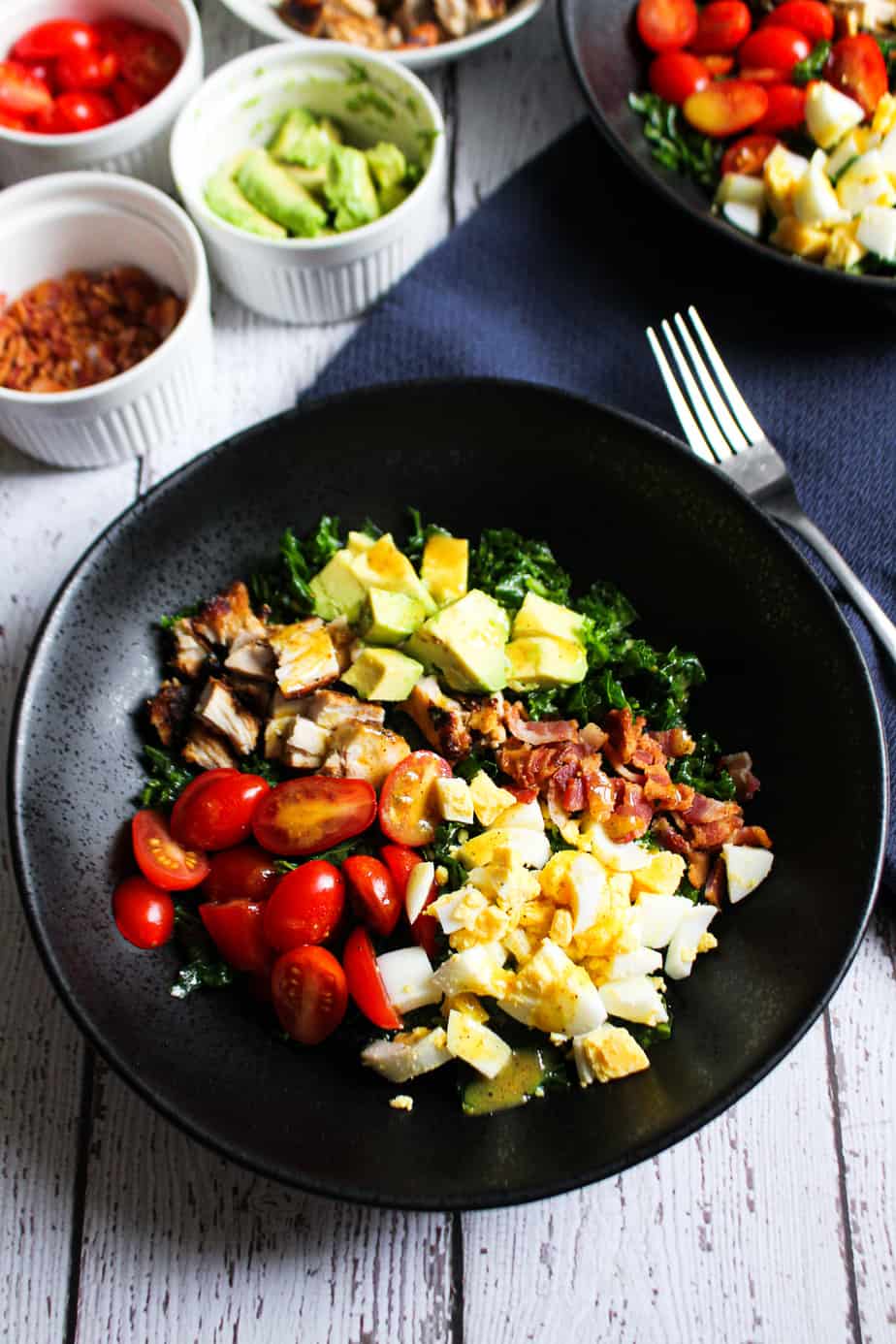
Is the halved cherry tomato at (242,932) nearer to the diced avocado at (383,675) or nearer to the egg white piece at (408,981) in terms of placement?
the egg white piece at (408,981)

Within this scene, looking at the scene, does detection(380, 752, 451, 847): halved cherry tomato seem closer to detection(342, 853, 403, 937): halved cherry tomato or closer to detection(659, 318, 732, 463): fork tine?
detection(342, 853, 403, 937): halved cherry tomato

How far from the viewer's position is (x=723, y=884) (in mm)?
1938

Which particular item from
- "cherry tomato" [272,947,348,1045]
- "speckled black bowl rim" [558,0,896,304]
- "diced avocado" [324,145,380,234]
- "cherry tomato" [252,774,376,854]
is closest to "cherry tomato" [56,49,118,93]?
"diced avocado" [324,145,380,234]

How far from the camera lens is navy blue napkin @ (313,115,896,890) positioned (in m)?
2.40

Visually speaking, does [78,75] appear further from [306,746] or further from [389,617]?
[306,746]

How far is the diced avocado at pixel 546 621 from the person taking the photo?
81.2 inches

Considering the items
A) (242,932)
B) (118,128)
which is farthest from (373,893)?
(118,128)

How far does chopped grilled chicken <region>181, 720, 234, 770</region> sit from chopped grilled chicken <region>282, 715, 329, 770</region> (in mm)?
117

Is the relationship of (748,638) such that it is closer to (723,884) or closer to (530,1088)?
→ (723,884)

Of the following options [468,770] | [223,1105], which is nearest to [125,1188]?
[223,1105]

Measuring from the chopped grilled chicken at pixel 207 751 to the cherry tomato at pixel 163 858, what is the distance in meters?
0.12

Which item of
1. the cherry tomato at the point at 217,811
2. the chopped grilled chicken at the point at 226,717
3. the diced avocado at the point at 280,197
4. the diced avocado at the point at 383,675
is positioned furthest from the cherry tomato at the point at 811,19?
the cherry tomato at the point at 217,811

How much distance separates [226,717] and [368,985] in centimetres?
51

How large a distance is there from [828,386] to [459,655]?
1053 mm
